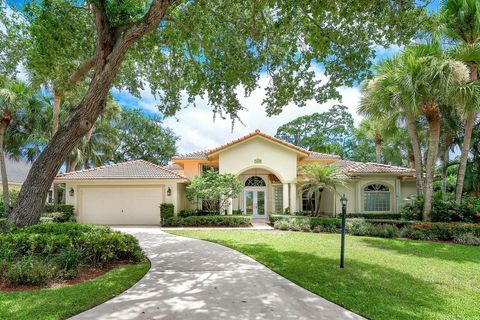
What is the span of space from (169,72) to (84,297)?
414 inches

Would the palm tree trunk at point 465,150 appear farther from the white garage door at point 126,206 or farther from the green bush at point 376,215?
the white garage door at point 126,206

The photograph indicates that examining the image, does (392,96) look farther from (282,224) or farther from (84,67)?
(84,67)

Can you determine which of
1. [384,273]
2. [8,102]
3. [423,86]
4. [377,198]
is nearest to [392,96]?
[423,86]

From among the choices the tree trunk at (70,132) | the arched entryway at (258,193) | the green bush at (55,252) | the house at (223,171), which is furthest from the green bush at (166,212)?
the tree trunk at (70,132)

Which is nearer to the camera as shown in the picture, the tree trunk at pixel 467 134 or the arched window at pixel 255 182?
the tree trunk at pixel 467 134

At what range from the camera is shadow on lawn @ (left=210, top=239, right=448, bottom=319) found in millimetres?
5625

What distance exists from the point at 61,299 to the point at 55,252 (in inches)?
98.8

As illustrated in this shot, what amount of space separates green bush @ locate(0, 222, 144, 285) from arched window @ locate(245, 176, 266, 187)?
51.7ft

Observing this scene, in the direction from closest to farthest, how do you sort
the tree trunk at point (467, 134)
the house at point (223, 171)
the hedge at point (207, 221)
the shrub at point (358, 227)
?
the tree trunk at point (467, 134), the shrub at point (358, 227), the hedge at point (207, 221), the house at point (223, 171)

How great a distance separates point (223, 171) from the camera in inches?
848

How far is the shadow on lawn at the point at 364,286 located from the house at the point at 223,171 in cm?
1161

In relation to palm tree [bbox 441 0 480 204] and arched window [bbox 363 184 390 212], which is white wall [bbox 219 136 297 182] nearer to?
arched window [bbox 363 184 390 212]

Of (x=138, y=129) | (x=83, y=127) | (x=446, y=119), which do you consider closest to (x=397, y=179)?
(x=446, y=119)

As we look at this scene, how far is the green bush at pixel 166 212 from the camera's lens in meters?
19.9
